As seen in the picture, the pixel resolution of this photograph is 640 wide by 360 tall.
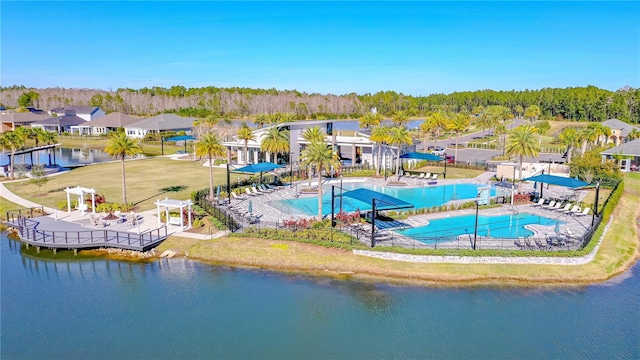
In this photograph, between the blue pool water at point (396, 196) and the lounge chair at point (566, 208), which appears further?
the blue pool water at point (396, 196)

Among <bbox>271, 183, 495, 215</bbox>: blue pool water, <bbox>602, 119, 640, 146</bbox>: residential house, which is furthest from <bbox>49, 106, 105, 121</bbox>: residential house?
<bbox>602, 119, 640, 146</bbox>: residential house

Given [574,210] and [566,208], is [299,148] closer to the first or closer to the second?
[566,208]

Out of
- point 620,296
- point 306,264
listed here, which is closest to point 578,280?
point 620,296

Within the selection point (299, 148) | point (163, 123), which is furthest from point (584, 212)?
point (163, 123)

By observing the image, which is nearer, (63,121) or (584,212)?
(584,212)

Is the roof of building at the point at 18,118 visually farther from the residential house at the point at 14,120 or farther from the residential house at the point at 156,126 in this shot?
the residential house at the point at 156,126

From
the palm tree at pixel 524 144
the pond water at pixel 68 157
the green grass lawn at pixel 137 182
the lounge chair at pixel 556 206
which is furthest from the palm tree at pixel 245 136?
the lounge chair at pixel 556 206

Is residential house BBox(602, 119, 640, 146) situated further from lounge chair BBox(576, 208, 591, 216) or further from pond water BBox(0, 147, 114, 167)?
pond water BBox(0, 147, 114, 167)

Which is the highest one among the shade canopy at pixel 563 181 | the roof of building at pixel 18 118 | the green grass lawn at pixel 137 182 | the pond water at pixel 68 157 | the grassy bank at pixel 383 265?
the roof of building at pixel 18 118
